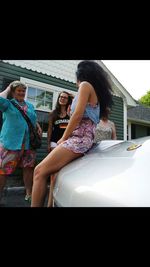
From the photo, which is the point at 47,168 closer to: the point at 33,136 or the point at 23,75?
the point at 33,136

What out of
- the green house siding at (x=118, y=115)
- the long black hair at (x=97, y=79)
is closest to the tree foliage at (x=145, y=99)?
the green house siding at (x=118, y=115)

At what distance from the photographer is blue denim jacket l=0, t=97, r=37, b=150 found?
2.84 meters

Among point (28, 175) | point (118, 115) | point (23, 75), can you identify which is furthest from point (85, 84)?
point (118, 115)

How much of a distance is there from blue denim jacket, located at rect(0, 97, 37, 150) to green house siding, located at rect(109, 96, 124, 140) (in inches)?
262

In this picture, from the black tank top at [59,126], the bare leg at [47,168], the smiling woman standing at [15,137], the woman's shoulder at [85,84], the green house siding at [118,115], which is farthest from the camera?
the green house siding at [118,115]

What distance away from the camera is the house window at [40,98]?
6.61 meters

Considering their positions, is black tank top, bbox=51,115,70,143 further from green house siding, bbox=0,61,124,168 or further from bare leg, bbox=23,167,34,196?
green house siding, bbox=0,61,124,168

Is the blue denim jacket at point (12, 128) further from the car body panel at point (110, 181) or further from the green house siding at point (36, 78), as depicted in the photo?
the green house siding at point (36, 78)

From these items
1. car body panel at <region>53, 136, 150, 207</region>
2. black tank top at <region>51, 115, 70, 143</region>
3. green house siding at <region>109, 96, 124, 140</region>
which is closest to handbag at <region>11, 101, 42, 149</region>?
black tank top at <region>51, 115, 70, 143</region>

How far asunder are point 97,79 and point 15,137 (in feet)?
5.18

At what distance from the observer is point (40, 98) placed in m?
6.78

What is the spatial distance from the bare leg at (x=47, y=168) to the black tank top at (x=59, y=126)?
5.69 ft
